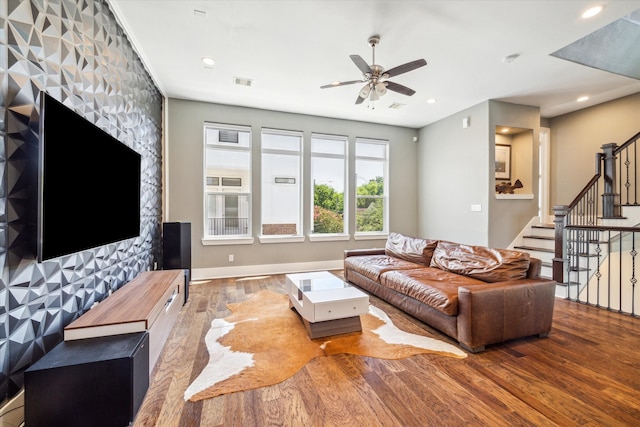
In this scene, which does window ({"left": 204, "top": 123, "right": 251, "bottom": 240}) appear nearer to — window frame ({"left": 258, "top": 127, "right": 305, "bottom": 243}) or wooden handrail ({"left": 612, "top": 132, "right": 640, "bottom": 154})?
window frame ({"left": 258, "top": 127, "right": 305, "bottom": 243})

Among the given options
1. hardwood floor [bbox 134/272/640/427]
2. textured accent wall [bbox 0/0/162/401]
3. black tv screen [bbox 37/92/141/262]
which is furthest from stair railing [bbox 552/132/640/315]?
textured accent wall [bbox 0/0/162/401]

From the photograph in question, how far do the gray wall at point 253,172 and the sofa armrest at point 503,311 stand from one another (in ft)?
11.4

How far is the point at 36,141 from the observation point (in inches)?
64.2

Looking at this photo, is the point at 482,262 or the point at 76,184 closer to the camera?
the point at 76,184

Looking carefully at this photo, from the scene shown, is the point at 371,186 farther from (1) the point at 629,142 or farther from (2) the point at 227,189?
(1) the point at 629,142

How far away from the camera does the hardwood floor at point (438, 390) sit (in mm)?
1603

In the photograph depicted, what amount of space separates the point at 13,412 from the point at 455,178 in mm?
6150

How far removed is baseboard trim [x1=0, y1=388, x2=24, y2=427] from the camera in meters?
1.39

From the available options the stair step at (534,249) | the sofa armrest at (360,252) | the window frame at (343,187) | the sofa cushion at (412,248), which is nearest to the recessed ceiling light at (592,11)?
the sofa cushion at (412,248)

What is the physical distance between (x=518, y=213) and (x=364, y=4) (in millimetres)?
4478

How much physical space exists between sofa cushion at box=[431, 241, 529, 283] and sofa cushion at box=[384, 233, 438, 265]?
14 centimetres

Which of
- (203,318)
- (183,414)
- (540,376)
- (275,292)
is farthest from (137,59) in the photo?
(540,376)

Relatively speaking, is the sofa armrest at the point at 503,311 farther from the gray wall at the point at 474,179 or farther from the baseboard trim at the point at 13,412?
the baseboard trim at the point at 13,412

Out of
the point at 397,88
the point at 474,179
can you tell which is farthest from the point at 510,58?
the point at 474,179
